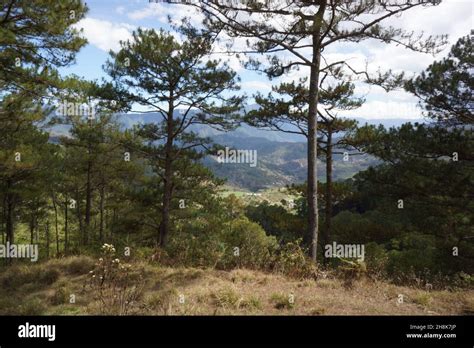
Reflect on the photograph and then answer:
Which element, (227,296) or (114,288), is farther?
(114,288)

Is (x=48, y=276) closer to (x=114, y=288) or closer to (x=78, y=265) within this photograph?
(x=78, y=265)

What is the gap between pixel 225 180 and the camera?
1806 centimetres

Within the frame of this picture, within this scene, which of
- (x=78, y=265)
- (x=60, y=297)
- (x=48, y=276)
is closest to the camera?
(x=60, y=297)

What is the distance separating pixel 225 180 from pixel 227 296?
12276mm

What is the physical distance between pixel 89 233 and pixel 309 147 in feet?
57.0

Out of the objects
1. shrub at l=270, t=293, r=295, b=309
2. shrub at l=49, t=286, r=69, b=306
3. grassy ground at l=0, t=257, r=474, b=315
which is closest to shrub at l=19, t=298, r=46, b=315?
grassy ground at l=0, t=257, r=474, b=315

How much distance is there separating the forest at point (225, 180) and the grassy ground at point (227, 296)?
5 cm

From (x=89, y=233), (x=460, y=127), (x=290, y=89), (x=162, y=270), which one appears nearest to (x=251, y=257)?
(x=162, y=270)

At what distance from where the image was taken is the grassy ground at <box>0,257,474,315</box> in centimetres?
570

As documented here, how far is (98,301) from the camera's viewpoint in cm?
643

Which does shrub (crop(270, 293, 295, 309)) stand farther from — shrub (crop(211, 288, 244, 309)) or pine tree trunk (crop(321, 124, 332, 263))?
pine tree trunk (crop(321, 124, 332, 263))

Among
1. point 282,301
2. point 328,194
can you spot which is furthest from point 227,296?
point 328,194

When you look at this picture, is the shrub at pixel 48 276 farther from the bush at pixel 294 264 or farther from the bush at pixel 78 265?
the bush at pixel 294 264
